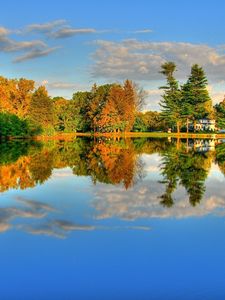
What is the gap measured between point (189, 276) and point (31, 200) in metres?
6.71

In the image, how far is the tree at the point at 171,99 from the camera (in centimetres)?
7938

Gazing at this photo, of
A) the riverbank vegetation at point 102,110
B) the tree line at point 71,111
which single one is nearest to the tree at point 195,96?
the riverbank vegetation at point 102,110

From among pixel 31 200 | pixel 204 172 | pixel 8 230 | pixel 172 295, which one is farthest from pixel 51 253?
pixel 204 172

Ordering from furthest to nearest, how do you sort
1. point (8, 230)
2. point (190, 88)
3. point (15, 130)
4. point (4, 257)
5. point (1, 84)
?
1. point (190, 88)
2. point (1, 84)
3. point (15, 130)
4. point (8, 230)
5. point (4, 257)

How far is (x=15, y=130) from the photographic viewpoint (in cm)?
5734

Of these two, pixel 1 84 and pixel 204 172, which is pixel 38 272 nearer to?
pixel 204 172

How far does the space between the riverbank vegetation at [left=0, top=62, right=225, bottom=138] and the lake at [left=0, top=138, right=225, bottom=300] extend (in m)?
42.8

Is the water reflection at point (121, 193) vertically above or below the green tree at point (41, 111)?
below

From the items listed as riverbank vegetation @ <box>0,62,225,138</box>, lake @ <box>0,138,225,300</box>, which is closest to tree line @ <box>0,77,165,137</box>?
riverbank vegetation @ <box>0,62,225,138</box>

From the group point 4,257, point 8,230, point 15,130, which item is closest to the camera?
point 4,257

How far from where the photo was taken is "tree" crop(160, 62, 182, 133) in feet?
260

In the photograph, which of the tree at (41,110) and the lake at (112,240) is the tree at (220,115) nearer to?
the tree at (41,110)

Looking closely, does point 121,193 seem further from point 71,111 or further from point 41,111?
point 71,111

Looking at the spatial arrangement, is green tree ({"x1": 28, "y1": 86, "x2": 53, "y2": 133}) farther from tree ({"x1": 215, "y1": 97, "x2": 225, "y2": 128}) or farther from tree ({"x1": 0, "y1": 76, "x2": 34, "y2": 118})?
tree ({"x1": 215, "y1": 97, "x2": 225, "y2": 128})
